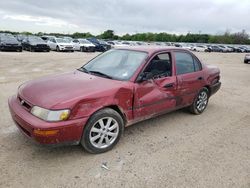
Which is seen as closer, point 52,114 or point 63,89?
point 52,114

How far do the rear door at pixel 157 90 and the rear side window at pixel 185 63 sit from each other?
0.76 ft

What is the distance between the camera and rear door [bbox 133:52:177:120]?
371 cm

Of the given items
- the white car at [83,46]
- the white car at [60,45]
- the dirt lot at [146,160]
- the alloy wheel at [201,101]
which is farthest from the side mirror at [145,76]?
the white car at [83,46]

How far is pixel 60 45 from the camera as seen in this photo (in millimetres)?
22844

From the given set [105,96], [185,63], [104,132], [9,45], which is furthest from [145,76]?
[9,45]

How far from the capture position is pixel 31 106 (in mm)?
3068

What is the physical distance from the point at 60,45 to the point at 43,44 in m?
2.17

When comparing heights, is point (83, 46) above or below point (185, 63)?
above

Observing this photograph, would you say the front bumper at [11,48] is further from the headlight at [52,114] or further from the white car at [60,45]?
the headlight at [52,114]

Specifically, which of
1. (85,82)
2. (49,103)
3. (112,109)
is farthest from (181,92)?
(49,103)

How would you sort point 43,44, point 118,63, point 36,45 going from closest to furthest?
point 118,63 < point 36,45 < point 43,44

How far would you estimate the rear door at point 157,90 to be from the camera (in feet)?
12.2

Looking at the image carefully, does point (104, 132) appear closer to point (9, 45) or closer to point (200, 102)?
point (200, 102)

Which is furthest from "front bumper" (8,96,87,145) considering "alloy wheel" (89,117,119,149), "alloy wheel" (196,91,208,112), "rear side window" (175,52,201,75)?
"alloy wheel" (196,91,208,112)
